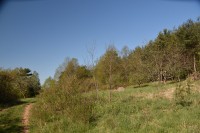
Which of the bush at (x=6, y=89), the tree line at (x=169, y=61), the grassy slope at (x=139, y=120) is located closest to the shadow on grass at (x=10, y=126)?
the grassy slope at (x=139, y=120)

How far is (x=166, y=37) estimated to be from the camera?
47062 millimetres

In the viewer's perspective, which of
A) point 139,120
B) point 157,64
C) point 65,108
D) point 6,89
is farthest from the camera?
point 157,64

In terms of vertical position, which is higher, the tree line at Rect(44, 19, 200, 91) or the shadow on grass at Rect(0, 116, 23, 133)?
the tree line at Rect(44, 19, 200, 91)

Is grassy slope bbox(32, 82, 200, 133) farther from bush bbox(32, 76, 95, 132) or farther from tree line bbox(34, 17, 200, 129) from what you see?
tree line bbox(34, 17, 200, 129)

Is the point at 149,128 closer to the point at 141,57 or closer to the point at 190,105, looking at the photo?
the point at 190,105

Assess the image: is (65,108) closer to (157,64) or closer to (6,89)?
(6,89)

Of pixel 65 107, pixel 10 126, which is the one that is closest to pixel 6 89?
pixel 10 126

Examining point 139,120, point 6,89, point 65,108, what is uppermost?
point 6,89

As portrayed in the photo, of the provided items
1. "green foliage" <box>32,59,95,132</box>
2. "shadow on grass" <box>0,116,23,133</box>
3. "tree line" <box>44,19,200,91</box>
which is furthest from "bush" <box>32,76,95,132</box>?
"tree line" <box>44,19,200,91</box>

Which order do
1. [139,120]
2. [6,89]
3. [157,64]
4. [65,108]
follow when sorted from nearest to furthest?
[139,120] < [65,108] < [6,89] < [157,64]

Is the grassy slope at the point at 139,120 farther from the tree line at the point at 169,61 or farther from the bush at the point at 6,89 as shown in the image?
the tree line at the point at 169,61

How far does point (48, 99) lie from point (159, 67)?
23280mm

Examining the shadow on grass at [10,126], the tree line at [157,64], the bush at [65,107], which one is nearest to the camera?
the bush at [65,107]

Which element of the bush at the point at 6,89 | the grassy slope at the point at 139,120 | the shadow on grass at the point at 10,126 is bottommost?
the shadow on grass at the point at 10,126
